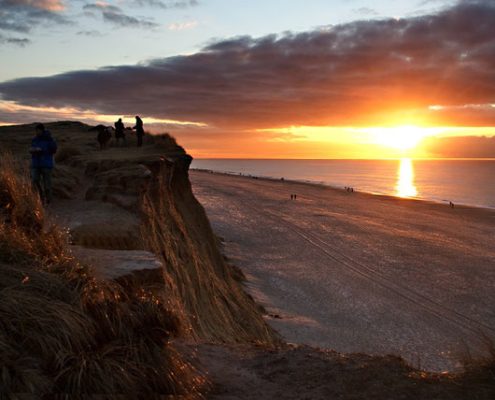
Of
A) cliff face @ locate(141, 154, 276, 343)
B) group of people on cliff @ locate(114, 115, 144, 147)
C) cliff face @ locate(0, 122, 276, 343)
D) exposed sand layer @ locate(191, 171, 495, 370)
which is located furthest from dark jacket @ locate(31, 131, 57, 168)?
group of people on cliff @ locate(114, 115, 144, 147)

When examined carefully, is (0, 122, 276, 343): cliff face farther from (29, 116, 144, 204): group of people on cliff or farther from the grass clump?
the grass clump

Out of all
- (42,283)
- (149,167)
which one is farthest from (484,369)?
(149,167)

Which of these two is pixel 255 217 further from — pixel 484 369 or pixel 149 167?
pixel 484 369

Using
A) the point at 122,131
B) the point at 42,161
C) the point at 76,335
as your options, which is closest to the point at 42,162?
the point at 42,161

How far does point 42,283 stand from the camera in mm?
5105

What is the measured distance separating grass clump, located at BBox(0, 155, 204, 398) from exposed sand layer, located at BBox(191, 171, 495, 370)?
11.5 feet

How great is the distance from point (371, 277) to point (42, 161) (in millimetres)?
19123

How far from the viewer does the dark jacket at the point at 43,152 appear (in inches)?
446

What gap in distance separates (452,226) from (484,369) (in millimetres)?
44946

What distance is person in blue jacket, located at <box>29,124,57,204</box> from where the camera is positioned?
11.3 m

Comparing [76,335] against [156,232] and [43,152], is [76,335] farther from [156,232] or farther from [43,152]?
[43,152]

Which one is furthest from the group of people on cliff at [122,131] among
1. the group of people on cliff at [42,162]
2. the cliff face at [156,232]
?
the group of people on cliff at [42,162]

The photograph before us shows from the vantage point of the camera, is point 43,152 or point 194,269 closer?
point 43,152

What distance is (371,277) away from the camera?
2605cm
